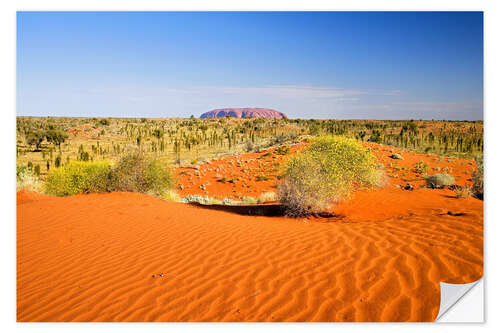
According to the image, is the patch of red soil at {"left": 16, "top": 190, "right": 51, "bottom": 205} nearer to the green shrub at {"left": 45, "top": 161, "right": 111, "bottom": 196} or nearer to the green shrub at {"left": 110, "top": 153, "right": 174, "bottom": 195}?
the green shrub at {"left": 45, "top": 161, "right": 111, "bottom": 196}

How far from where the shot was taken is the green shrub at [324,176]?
8992mm

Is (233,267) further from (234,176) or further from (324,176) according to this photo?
(234,176)

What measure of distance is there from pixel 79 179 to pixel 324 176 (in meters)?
8.73

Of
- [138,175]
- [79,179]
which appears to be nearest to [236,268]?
[138,175]

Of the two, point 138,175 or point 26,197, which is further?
point 138,175

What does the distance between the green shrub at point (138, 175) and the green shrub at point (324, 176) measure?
5.18 m

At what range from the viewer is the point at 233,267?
4582mm

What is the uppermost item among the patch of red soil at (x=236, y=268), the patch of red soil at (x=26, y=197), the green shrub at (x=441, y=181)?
the green shrub at (x=441, y=181)

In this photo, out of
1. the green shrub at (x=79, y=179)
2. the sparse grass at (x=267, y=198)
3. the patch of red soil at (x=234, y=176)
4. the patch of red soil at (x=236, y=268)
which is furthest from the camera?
the patch of red soil at (x=234, y=176)

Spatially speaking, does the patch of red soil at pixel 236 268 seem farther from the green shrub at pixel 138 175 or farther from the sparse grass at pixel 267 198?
the sparse grass at pixel 267 198

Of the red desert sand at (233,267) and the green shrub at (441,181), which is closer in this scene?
the red desert sand at (233,267)

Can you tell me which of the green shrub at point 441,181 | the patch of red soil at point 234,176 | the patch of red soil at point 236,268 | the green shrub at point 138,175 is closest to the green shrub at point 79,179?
the green shrub at point 138,175

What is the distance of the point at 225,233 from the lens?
6445 millimetres

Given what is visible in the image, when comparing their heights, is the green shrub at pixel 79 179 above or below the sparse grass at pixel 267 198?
above
